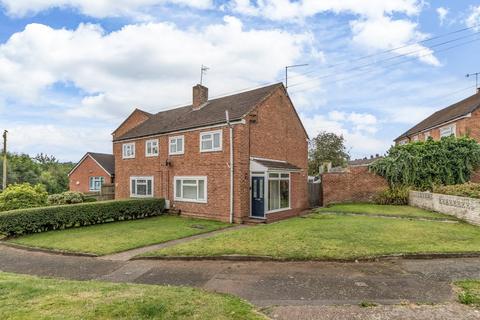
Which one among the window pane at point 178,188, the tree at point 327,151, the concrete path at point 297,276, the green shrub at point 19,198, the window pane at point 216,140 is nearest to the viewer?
the concrete path at point 297,276

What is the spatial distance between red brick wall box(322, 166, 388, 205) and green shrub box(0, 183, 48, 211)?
1807cm

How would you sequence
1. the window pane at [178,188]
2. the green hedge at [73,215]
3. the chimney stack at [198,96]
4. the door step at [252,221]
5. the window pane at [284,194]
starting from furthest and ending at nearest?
1. the chimney stack at [198,96]
2. the window pane at [178,188]
3. the window pane at [284,194]
4. the door step at [252,221]
5. the green hedge at [73,215]

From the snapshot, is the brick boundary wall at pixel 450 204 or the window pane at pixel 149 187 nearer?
the brick boundary wall at pixel 450 204

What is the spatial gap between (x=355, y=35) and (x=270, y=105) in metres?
5.87

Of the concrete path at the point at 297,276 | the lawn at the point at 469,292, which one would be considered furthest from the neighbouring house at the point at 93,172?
the lawn at the point at 469,292

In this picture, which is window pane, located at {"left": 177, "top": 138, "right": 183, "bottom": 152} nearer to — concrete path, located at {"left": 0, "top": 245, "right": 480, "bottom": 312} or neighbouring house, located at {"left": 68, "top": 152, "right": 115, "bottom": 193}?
concrete path, located at {"left": 0, "top": 245, "right": 480, "bottom": 312}

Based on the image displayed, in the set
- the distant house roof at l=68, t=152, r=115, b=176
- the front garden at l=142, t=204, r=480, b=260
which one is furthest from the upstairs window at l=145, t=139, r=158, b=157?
the distant house roof at l=68, t=152, r=115, b=176

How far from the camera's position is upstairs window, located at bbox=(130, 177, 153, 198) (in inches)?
858

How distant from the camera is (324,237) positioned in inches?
413

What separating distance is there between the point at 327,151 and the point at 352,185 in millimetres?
16797

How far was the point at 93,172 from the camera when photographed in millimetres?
35125

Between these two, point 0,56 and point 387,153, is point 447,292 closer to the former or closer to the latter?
point 387,153

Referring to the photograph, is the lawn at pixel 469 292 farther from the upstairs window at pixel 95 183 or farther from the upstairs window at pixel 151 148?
the upstairs window at pixel 95 183

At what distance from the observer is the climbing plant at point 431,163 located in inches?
757
